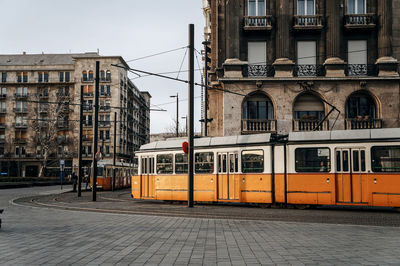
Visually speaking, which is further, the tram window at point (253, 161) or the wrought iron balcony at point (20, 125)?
the wrought iron balcony at point (20, 125)

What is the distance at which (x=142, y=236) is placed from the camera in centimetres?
952

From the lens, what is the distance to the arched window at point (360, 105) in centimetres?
2955

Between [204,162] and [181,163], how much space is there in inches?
44.3

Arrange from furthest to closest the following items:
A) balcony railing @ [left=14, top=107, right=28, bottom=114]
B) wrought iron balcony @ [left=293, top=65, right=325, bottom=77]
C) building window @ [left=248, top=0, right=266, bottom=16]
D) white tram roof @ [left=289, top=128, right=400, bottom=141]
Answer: balcony railing @ [left=14, top=107, right=28, bottom=114] < building window @ [left=248, top=0, right=266, bottom=16] < wrought iron balcony @ [left=293, top=65, right=325, bottom=77] < white tram roof @ [left=289, top=128, right=400, bottom=141]

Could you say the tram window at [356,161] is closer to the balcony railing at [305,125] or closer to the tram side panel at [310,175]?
the tram side panel at [310,175]

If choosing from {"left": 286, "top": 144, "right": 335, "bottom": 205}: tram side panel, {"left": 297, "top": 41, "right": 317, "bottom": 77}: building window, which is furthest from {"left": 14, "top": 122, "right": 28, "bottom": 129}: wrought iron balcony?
{"left": 286, "top": 144, "right": 335, "bottom": 205}: tram side panel

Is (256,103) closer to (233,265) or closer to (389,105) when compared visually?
(389,105)

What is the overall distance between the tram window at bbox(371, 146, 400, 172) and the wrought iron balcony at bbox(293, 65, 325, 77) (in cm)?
1444

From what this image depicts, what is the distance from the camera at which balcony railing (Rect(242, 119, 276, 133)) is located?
96.3 ft

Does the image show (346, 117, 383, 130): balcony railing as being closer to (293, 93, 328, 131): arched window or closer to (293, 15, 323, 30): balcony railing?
(293, 93, 328, 131): arched window

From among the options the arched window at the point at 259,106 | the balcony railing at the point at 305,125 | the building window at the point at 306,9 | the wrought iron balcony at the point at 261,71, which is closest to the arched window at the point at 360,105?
the balcony railing at the point at 305,125

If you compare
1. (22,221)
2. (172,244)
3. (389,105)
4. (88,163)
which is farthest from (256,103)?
(88,163)

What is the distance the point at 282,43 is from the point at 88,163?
6195 centimetres

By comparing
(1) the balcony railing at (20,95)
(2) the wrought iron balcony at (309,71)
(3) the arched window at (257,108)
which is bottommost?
(3) the arched window at (257,108)
